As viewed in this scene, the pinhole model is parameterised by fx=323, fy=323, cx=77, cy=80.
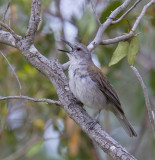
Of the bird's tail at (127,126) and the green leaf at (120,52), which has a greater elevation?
the green leaf at (120,52)


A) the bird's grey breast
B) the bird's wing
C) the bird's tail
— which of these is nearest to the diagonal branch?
the bird's grey breast

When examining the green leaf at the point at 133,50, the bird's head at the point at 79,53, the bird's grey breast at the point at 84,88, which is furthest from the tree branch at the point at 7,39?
the green leaf at the point at 133,50

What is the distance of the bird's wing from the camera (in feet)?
15.6

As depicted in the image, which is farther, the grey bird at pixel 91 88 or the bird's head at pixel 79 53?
the bird's head at pixel 79 53

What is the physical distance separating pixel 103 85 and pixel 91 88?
24cm

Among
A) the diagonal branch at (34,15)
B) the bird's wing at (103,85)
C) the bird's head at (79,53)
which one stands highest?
the diagonal branch at (34,15)

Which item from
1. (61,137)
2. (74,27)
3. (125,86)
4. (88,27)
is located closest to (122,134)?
(125,86)

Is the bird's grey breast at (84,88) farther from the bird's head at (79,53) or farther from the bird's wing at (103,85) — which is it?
the bird's head at (79,53)

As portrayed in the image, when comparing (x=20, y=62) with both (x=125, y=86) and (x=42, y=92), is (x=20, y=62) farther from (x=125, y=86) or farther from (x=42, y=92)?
(x=125, y=86)

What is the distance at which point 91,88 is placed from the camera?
4.71 meters

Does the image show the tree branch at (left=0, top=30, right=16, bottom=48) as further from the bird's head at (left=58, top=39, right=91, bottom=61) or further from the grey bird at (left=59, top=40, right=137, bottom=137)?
the bird's head at (left=58, top=39, right=91, bottom=61)

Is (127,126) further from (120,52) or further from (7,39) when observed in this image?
(7,39)

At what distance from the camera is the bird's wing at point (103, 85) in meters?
4.76

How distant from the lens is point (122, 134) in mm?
8797
